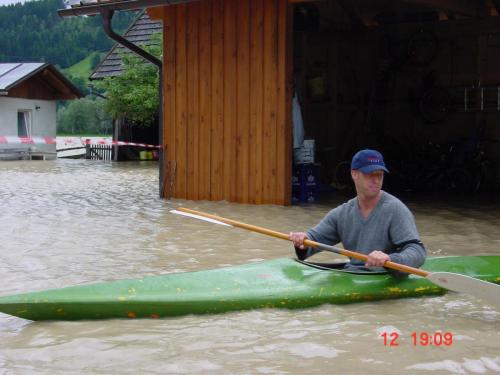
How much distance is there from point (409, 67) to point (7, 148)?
16.9 meters

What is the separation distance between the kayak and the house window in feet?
85.1

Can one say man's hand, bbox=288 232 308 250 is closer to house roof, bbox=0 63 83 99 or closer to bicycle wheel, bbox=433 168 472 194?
bicycle wheel, bbox=433 168 472 194

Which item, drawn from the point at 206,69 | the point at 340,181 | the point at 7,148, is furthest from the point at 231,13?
the point at 7,148

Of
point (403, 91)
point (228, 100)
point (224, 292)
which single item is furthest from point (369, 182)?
point (403, 91)

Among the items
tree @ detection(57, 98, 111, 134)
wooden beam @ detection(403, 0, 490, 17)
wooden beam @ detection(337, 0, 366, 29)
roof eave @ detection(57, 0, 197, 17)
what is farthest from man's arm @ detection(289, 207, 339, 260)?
tree @ detection(57, 98, 111, 134)

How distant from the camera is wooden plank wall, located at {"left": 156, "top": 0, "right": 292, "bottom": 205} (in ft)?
36.6

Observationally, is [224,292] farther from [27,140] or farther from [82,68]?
[82,68]

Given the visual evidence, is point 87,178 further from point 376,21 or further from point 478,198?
point 478,198

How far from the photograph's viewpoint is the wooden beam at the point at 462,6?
1150cm

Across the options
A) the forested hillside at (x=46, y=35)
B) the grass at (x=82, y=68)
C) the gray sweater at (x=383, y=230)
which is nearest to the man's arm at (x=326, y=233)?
the gray sweater at (x=383, y=230)

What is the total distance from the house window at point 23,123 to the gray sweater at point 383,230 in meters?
26.0

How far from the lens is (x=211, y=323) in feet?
15.1

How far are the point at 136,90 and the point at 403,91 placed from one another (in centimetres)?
1114

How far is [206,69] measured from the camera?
38.9 feet
